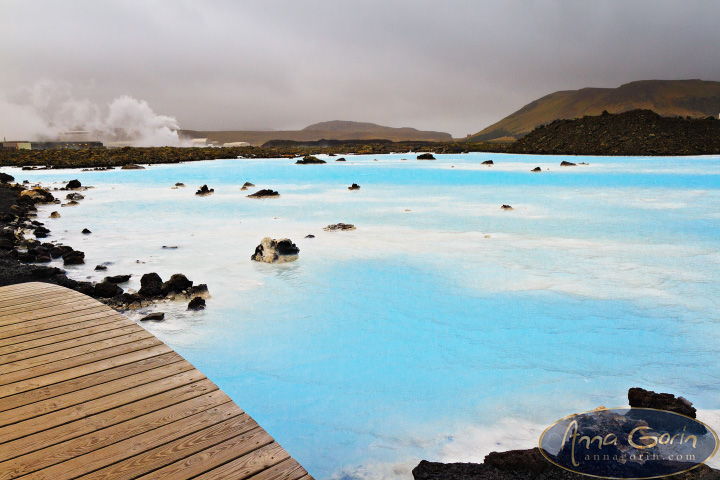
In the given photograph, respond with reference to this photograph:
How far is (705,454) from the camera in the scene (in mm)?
3535

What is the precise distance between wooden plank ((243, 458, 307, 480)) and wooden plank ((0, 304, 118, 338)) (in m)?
2.97

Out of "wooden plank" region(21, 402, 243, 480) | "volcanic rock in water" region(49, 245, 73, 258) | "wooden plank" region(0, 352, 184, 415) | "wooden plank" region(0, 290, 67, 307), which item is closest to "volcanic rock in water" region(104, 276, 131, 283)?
"wooden plank" region(0, 290, 67, 307)

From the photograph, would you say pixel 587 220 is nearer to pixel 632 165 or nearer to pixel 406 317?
pixel 406 317

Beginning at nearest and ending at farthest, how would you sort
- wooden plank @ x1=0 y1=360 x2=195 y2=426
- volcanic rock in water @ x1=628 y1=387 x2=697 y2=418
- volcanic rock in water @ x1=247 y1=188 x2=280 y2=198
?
wooden plank @ x1=0 y1=360 x2=195 y2=426 < volcanic rock in water @ x1=628 y1=387 x2=697 y2=418 < volcanic rock in water @ x1=247 y1=188 x2=280 y2=198

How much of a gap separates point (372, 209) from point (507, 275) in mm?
9494

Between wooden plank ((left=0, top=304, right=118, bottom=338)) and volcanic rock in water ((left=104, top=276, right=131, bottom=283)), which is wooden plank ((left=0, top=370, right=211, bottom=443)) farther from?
volcanic rock in water ((left=104, top=276, right=131, bottom=283))

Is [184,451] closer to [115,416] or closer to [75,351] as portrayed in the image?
[115,416]

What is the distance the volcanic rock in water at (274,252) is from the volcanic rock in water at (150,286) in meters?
2.60

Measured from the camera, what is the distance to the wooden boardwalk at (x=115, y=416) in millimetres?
2494

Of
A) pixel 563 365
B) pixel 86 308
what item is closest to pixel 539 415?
pixel 563 365

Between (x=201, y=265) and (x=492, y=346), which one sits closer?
(x=492, y=346)

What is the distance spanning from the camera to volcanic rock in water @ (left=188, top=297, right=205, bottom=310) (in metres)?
6.90

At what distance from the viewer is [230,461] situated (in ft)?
8.30

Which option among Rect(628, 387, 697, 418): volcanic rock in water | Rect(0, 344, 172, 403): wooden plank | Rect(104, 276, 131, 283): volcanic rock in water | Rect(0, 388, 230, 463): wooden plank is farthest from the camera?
Rect(104, 276, 131, 283): volcanic rock in water
